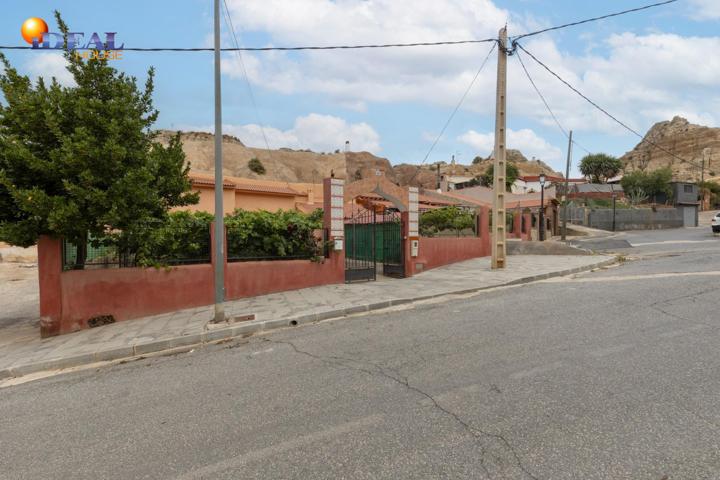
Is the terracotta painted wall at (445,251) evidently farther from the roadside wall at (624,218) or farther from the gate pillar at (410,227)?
the roadside wall at (624,218)

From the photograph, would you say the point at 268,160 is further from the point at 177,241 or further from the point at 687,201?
the point at 177,241

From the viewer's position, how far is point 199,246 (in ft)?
32.0

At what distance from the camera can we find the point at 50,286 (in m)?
8.23

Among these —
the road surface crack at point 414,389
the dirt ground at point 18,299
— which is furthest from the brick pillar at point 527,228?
the dirt ground at point 18,299

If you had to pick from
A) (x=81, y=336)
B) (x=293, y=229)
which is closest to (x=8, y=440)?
(x=81, y=336)

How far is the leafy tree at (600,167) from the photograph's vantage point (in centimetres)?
8006

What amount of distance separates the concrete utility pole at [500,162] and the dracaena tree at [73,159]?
10153mm

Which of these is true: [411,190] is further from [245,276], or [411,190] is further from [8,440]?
[8,440]

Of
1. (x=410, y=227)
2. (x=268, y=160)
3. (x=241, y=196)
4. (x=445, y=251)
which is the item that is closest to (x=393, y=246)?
(x=410, y=227)

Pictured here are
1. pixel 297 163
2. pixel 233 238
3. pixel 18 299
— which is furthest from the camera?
pixel 297 163

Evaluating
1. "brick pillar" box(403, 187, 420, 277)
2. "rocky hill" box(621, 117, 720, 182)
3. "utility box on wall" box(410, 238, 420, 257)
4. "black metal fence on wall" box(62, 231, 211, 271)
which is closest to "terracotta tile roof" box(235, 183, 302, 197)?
"brick pillar" box(403, 187, 420, 277)

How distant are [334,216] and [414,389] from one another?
779 cm

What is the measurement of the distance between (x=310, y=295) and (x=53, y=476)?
7.24 m

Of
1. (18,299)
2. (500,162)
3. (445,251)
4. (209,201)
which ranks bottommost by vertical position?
(18,299)
